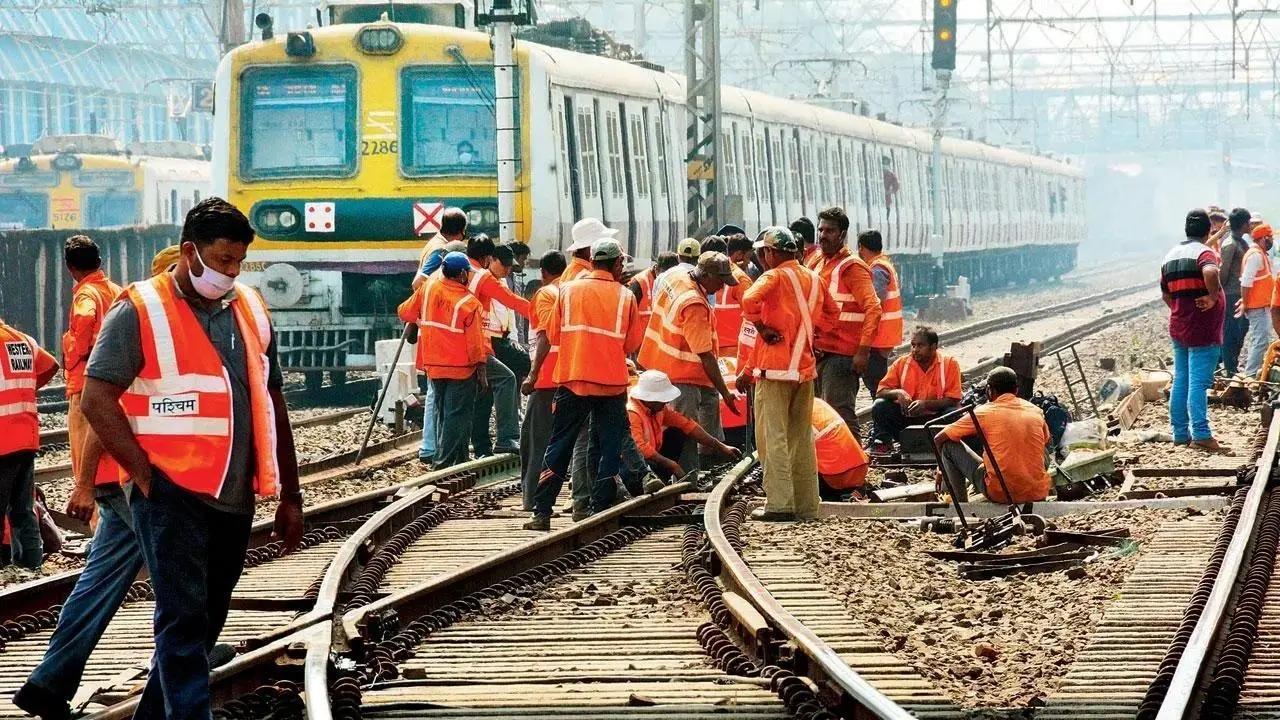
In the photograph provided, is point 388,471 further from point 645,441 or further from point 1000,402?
point 1000,402

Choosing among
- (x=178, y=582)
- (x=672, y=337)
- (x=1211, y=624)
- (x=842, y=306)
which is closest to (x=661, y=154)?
(x=842, y=306)

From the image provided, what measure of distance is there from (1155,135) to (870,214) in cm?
7942

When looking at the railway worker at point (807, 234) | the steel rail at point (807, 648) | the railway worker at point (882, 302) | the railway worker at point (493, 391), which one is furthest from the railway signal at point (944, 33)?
the steel rail at point (807, 648)

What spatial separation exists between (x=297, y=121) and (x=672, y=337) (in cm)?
696

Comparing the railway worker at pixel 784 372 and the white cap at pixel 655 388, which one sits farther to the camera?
the white cap at pixel 655 388

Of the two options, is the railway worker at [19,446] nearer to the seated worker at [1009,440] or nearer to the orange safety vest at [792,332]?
Result: the orange safety vest at [792,332]

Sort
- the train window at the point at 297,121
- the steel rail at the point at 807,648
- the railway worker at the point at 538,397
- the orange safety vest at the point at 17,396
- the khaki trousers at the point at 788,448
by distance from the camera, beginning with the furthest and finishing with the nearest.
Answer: the train window at the point at 297,121 < the railway worker at the point at 538,397 < the khaki trousers at the point at 788,448 < the orange safety vest at the point at 17,396 < the steel rail at the point at 807,648

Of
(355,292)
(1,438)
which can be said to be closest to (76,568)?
(1,438)

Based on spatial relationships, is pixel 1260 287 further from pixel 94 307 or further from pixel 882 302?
pixel 94 307

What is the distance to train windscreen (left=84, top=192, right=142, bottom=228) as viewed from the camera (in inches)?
1389

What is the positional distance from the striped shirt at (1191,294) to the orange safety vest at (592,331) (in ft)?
14.8

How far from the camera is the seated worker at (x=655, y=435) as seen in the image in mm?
11609

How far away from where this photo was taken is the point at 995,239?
47.7 meters

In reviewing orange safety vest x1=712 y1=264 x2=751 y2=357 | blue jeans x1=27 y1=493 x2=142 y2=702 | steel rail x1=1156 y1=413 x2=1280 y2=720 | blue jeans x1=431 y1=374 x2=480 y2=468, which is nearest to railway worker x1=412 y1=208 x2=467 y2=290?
blue jeans x1=431 y1=374 x2=480 y2=468
